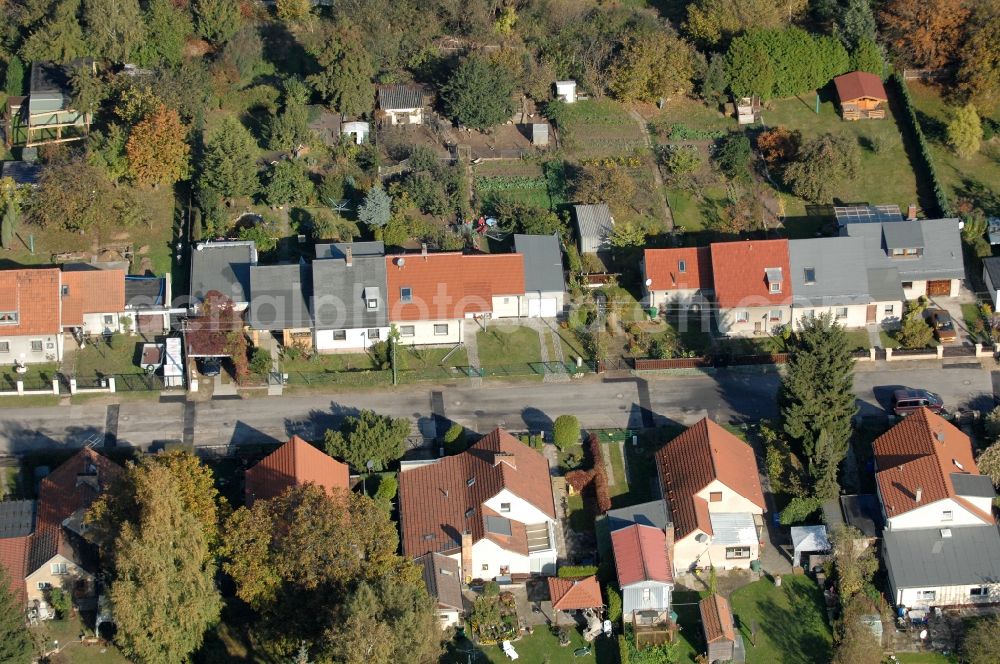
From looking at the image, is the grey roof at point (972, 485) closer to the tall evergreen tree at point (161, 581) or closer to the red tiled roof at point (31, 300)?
the tall evergreen tree at point (161, 581)

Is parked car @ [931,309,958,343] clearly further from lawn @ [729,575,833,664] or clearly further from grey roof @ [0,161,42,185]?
grey roof @ [0,161,42,185]

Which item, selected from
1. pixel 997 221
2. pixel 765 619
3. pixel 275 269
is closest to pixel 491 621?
pixel 765 619

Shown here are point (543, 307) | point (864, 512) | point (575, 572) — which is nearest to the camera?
point (575, 572)

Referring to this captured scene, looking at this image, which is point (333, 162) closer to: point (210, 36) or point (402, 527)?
point (210, 36)

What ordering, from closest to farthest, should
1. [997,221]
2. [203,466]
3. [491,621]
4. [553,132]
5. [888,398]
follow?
[491,621]
[203,466]
[888,398]
[997,221]
[553,132]

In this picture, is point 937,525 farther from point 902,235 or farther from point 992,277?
point 902,235

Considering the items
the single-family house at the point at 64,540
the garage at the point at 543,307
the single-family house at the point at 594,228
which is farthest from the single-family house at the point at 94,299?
the single-family house at the point at 594,228

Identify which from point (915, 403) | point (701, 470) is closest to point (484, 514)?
point (701, 470)
